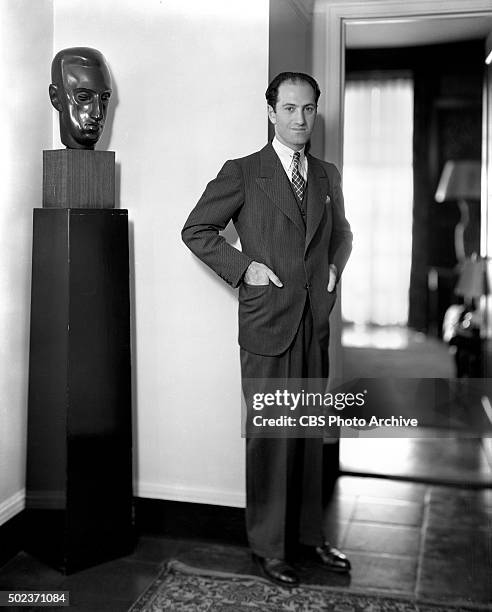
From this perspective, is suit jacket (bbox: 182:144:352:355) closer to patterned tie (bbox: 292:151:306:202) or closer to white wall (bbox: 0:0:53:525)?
patterned tie (bbox: 292:151:306:202)

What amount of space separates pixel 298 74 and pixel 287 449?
1.22m

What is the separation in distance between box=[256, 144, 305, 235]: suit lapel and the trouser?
29cm

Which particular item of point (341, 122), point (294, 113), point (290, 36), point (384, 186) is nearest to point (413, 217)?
point (384, 186)

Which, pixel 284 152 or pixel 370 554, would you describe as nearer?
pixel 284 152

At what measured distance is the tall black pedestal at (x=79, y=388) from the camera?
2836 millimetres

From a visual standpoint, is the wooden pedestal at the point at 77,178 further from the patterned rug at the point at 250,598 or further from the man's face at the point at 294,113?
the patterned rug at the point at 250,598

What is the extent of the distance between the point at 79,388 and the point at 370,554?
1.20 metres

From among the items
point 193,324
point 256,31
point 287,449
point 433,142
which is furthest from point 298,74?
point 433,142

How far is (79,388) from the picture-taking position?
9.37 ft

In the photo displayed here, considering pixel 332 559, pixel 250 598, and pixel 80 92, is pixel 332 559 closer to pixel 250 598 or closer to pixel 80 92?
pixel 250 598

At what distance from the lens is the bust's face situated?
9.21 ft

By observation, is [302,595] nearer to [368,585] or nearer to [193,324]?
[368,585]

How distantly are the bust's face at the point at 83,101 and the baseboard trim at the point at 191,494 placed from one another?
4.25ft

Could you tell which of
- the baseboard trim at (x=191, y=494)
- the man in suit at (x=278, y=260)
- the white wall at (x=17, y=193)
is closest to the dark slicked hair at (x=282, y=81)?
the man in suit at (x=278, y=260)
